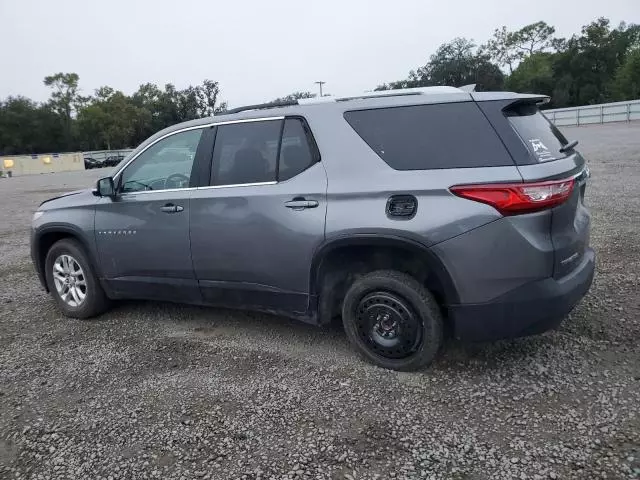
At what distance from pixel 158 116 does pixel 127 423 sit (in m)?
95.9

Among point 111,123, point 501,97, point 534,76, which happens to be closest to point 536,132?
point 501,97

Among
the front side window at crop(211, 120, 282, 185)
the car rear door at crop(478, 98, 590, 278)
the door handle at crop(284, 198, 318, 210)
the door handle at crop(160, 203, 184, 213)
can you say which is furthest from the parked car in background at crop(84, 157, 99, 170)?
the car rear door at crop(478, 98, 590, 278)

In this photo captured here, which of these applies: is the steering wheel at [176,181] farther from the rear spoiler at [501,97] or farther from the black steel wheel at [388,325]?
the rear spoiler at [501,97]

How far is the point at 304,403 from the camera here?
3.21 m

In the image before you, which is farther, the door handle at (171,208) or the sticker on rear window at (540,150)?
the door handle at (171,208)

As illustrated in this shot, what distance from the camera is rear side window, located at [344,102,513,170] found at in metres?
3.09

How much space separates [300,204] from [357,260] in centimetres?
56

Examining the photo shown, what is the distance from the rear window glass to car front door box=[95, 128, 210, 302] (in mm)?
2403

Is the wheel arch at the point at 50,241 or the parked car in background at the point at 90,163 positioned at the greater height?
the parked car in background at the point at 90,163

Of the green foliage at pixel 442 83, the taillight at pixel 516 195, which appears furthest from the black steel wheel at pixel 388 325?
the green foliage at pixel 442 83

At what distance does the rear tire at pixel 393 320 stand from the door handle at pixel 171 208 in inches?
61.3

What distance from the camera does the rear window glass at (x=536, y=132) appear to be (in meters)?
3.11

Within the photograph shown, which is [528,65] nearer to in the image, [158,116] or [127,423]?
[158,116]

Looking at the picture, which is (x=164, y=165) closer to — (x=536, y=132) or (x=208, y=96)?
(x=536, y=132)
